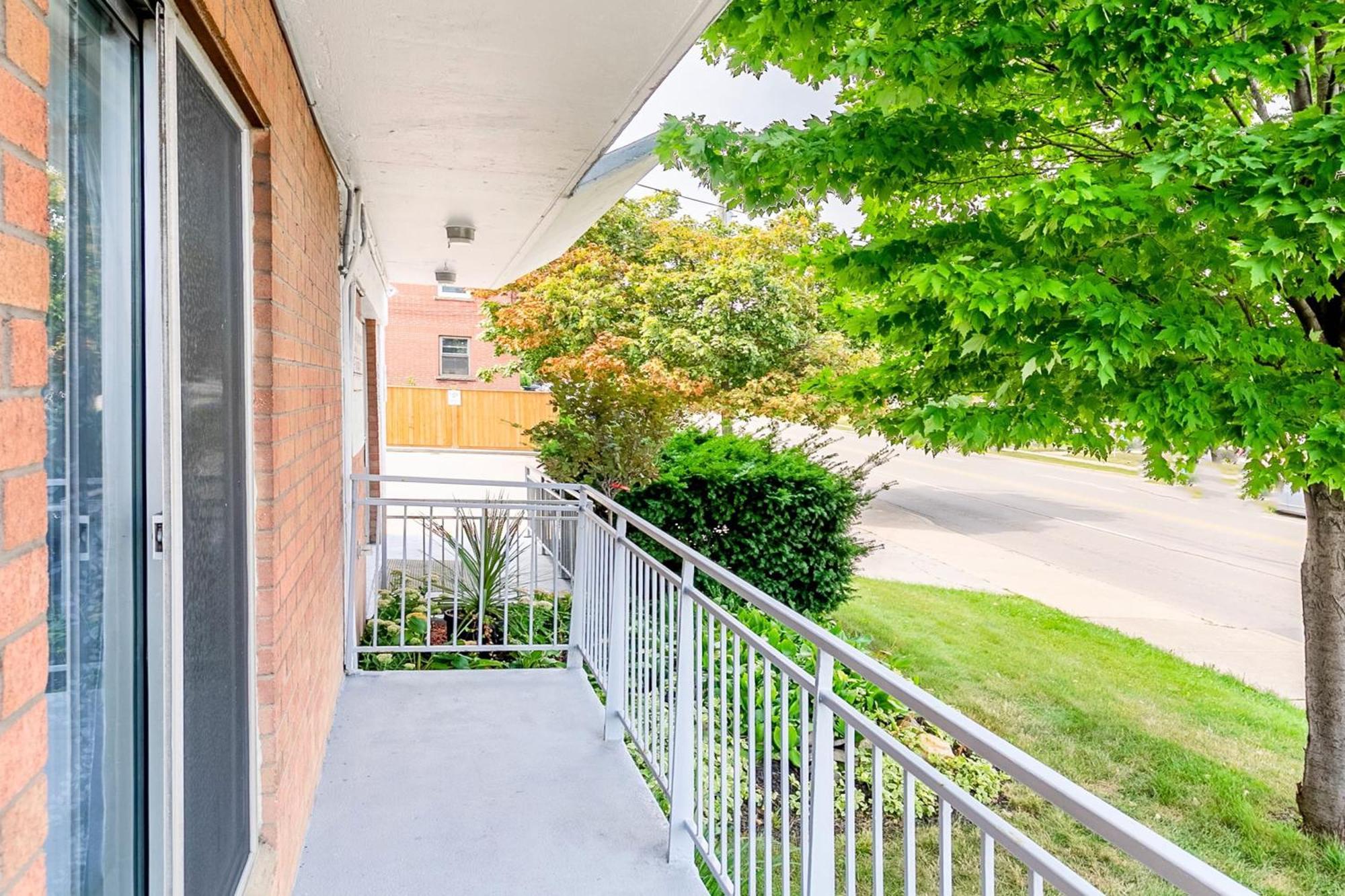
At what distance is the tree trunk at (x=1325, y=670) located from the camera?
4523 millimetres

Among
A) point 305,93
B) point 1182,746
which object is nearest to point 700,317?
point 1182,746

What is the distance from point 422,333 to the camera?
21672 mm

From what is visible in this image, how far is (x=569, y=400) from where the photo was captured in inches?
238

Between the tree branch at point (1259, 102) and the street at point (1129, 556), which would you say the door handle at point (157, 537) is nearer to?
the tree branch at point (1259, 102)

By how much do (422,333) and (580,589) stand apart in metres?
18.4

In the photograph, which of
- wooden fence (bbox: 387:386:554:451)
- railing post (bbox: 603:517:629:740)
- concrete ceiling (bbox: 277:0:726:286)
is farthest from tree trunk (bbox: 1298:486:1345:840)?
wooden fence (bbox: 387:386:554:451)

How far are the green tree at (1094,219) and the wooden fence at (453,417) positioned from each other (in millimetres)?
16460

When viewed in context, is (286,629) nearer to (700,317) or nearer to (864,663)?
(864,663)

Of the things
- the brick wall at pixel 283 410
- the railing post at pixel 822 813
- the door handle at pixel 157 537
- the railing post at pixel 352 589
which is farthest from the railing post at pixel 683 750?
the railing post at pixel 352 589

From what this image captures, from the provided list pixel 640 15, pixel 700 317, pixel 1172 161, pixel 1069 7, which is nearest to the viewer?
pixel 640 15

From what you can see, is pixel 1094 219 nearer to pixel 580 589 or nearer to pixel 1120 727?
pixel 580 589

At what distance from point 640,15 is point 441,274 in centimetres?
512

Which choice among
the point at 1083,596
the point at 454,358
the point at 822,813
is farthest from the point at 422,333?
the point at 822,813

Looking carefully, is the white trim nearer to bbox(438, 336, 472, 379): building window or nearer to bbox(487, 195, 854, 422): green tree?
bbox(487, 195, 854, 422): green tree
